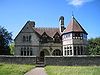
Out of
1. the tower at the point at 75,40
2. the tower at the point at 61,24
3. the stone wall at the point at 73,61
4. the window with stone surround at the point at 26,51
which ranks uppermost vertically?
the tower at the point at 61,24

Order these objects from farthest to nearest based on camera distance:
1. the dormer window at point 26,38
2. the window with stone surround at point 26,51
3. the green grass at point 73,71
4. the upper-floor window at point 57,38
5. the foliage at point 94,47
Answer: the upper-floor window at point 57,38
the dormer window at point 26,38
the window with stone surround at point 26,51
the foliage at point 94,47
the green grass at point 73,71

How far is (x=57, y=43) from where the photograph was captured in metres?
57.2

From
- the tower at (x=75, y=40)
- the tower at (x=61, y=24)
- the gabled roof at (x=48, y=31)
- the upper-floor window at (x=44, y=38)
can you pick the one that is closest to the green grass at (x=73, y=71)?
the tower at (x=75, y=40)

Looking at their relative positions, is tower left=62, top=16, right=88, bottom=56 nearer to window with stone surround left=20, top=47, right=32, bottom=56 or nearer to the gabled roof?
the gabled roof

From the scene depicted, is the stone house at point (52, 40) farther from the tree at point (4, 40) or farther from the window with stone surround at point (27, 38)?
the tree at point (4, 40)

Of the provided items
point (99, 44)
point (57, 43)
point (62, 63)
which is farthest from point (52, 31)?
point (62, 63)

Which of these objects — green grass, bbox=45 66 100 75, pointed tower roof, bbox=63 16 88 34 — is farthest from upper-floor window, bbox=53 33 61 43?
green grass, bbox=45 66 100 75

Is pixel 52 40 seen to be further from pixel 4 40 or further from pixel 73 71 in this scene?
pixel 73 71

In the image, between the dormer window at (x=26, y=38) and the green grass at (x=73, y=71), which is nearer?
the green grass at (x=73, y=71)

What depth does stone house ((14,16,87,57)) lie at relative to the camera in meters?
52.1

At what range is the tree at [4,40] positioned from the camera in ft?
192

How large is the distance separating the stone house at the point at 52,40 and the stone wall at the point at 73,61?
7481 mm

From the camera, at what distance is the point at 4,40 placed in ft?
198

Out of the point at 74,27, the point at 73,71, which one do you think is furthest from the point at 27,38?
the point at 73,71
